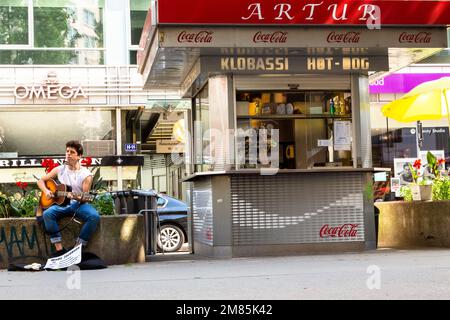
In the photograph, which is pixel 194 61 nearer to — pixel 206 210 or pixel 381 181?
pixel 206 210

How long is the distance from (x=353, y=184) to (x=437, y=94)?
9.99 ft

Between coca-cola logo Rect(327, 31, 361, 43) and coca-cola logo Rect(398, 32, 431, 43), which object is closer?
coca-cola logo Rect(327, 31, 361, 43)

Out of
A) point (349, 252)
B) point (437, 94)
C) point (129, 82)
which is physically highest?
point (129, 82)

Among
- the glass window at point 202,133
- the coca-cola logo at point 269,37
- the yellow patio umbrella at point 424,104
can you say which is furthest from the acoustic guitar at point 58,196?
the yellow patio umbrella at point 424,104

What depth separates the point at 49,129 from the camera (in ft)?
80.7

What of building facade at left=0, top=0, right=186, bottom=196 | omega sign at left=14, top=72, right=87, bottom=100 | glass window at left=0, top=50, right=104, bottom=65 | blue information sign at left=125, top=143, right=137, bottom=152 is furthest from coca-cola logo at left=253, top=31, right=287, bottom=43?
blue information sign at left=125, top=143, right=137, bottom=152

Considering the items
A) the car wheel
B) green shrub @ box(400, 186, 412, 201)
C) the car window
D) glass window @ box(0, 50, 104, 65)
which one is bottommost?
the car wheel

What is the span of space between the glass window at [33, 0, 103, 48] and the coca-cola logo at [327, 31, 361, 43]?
13924mm

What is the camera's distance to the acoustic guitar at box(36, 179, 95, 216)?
10.4 m

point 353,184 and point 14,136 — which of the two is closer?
point 353,184

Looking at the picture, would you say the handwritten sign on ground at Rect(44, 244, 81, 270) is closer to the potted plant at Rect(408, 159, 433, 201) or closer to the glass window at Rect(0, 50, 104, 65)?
the potted plant at Rect(408, 159, 433, 201)
